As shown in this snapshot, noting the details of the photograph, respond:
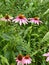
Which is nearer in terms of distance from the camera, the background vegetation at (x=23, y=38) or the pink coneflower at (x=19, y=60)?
the pink coneflower at (x=19, y=60)

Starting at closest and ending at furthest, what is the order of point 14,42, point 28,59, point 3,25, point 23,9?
point 28,59 < point 14,42 < point 3,25 < point 23,9

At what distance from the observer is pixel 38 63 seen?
1832 millimetres

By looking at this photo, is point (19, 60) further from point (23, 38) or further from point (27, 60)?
point (23, 38)

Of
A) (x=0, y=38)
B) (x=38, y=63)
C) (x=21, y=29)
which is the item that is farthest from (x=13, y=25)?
(x=38, y=63)

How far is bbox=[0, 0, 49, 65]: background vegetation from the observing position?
5.83ft

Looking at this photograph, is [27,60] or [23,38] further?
[23,38]

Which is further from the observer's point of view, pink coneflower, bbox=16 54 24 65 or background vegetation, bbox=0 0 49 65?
background vegetation, bbox=0 0 49 65

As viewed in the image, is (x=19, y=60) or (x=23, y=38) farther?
(x=23, y=38)

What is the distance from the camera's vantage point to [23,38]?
1938 millimetres

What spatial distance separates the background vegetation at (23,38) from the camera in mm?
1778

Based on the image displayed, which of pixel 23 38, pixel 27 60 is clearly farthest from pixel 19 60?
pixel 23 38

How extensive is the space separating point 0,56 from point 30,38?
378 mm

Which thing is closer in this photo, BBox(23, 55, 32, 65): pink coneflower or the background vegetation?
BBox(23, 55, 32, 65): pink coneflower

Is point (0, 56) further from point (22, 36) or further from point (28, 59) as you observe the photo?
point (22, 36)
